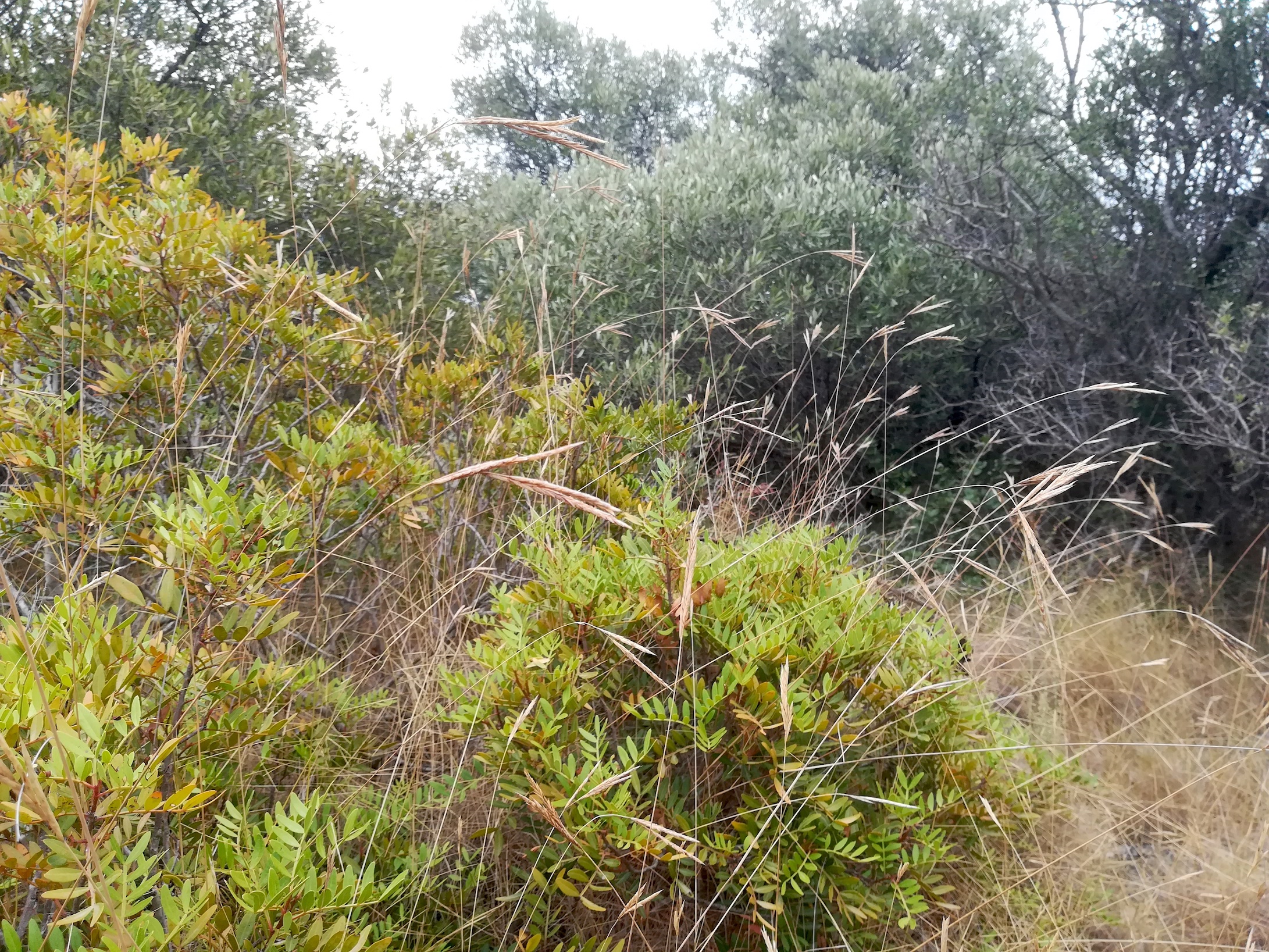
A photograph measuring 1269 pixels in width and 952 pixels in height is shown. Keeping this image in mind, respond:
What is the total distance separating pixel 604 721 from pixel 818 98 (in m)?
7.35

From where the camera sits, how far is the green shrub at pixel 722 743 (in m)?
1.21

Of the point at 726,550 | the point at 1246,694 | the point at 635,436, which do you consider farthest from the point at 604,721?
the point at 1246,694

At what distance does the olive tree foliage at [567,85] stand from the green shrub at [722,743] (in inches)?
373

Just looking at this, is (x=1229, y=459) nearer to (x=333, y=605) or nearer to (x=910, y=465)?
(x=910, y=465)

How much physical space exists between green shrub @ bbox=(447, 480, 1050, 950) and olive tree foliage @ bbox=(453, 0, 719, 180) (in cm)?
948

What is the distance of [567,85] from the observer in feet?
35.7

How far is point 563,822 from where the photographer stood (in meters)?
1.16

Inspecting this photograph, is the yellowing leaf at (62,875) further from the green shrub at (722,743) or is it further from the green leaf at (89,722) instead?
the green shrub at (722,743)

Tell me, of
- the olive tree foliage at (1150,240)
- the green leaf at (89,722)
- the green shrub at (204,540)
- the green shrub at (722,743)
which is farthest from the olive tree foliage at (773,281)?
the green leaf at (89,722)

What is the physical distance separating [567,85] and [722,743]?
11.1 metres

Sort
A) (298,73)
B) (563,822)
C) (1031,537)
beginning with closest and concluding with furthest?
(563,822) → (1031,537) → (298,73)

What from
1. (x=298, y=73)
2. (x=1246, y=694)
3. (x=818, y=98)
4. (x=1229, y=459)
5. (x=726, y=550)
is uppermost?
(x=818, y=98)

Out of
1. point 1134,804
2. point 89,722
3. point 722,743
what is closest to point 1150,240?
point 1134,804

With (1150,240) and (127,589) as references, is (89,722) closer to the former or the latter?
(127,589)
